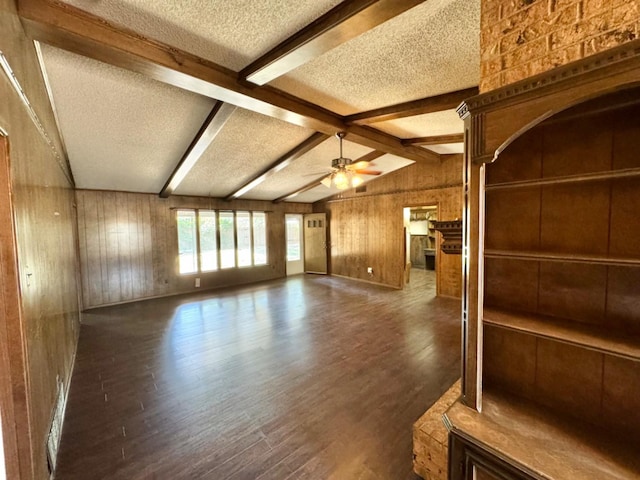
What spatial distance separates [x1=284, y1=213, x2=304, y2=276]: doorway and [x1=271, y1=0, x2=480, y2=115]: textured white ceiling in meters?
5.66

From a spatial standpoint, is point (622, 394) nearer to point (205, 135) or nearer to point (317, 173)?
point (205, 135)

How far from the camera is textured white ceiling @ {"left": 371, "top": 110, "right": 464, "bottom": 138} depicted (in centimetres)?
329

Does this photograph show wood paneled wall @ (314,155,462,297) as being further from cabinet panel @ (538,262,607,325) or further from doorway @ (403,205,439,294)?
cabinet panel @ (538,262,607,325)

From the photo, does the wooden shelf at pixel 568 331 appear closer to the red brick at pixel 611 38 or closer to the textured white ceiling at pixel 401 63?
the red brick at pixel 611 38

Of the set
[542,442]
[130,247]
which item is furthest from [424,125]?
[130,247]

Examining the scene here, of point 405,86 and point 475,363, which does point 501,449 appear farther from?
point 405,86

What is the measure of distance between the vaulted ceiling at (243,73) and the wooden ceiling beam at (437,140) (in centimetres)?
1

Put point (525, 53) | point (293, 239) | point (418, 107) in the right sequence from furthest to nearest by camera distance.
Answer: point (293, 239) < point (418, 107) < point (525, 53)

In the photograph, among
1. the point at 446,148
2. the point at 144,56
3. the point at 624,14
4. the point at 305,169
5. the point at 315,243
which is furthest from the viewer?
the point at 315,243

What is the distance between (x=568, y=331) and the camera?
1.16m

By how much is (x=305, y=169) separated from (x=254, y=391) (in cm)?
410

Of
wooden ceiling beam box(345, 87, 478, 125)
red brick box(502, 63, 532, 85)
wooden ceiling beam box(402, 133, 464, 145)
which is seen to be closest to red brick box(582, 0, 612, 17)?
red brick box(502, 63, 532, 85)

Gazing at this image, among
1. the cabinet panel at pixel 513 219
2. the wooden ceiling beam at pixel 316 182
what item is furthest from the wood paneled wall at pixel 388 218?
the cabinet panel at pixel 513 219

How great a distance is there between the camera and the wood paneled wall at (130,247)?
5199 millimetres
